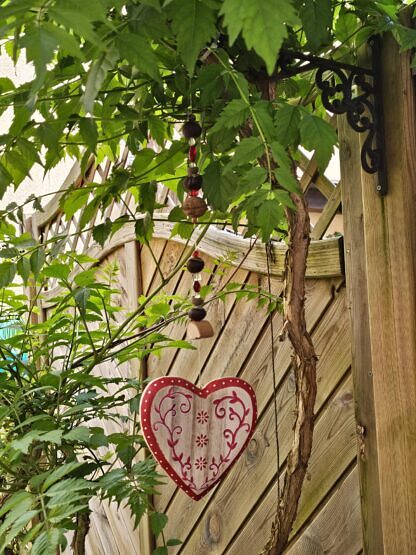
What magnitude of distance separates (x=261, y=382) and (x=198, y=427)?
1.80 ft

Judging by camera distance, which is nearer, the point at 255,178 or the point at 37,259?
the point at 255,178

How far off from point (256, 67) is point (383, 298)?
0.48m

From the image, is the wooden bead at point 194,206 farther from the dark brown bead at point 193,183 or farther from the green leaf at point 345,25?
the green leaf at point 345,25

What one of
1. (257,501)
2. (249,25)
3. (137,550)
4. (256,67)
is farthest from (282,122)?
(137,550)

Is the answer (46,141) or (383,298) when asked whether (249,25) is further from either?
(383,298)

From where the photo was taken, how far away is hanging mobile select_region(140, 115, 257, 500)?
152cm

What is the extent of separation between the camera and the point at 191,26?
2.97ft

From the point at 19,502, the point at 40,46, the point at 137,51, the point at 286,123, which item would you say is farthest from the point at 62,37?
the point at 19,502

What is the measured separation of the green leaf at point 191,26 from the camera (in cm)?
90

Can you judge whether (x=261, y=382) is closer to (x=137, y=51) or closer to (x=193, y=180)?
(x=193, y=180)

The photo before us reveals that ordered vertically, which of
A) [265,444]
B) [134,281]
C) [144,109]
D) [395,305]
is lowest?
[265,444]

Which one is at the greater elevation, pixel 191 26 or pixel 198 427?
pixel 191 26

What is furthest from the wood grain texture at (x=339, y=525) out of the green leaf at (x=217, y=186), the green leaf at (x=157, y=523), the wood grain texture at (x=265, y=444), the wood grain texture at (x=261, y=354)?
the green leaf at (x=217, y=186)

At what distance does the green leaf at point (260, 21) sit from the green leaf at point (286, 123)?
1.29ft
